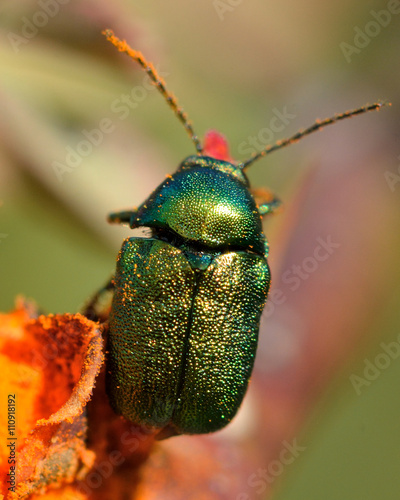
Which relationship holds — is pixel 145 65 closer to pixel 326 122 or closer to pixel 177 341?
pixel 326 122

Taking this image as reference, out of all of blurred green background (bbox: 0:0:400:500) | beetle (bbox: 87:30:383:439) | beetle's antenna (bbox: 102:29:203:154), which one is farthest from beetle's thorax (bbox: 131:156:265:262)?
blurred green background (bbox: 0:0:400:500)

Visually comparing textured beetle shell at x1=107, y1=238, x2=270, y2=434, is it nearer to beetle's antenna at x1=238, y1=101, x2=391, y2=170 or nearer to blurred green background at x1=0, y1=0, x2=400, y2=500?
beetle's antenna at x1=238, y1=101, x2=391, y2=170

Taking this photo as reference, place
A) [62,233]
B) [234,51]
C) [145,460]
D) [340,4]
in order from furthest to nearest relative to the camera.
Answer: [234,51] < [340,4] < [62,233] < [145,460]

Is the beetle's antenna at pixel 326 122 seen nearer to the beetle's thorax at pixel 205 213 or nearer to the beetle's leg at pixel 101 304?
the beetle's thorax at pixel 205 213

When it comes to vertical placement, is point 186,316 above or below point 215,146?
below

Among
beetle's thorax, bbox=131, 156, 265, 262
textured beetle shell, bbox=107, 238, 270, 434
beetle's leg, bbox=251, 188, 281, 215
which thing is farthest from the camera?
beetle's leg, bbox=251, 188, 281, 215

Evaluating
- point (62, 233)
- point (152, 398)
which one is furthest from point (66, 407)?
point (62, 233)

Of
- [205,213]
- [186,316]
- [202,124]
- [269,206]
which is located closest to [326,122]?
[269,206]

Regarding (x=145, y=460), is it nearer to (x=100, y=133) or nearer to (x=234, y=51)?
(x=100, y=133)
